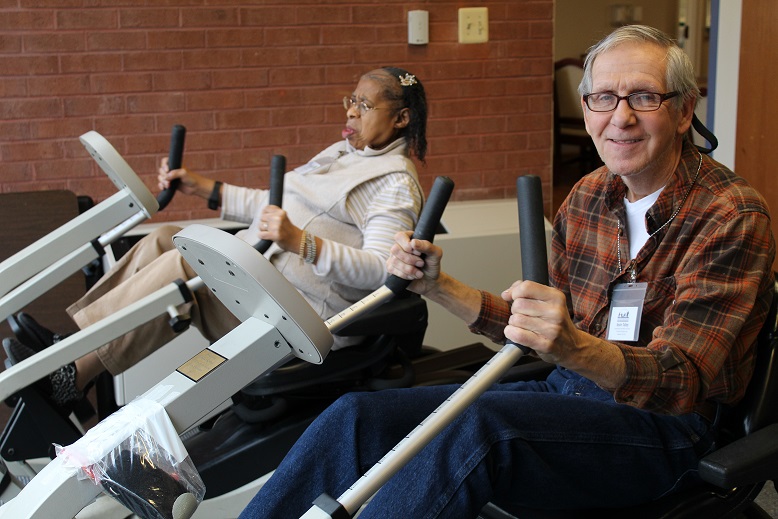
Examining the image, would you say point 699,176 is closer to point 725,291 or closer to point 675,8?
point 725,291

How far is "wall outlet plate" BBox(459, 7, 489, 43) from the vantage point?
3635mm

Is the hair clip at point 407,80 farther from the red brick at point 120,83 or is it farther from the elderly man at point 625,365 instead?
the red brick at point 120,83

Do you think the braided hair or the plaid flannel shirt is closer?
the plaid flannel shirt

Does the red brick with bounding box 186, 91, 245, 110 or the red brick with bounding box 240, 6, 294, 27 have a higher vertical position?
the red brick with bounding box 240, 6, 294, 27

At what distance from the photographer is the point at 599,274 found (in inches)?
66.8

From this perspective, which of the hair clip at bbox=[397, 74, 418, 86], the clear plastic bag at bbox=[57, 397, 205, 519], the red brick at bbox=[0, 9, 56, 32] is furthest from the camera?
the red brick at bbox=[0, 9, 56, 32]

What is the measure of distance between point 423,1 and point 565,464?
8.28 feet

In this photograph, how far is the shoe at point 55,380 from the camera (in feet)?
7.13

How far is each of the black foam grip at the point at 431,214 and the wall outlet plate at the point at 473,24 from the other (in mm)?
2223

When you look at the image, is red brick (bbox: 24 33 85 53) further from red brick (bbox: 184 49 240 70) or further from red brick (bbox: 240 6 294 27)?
red brick (bbox: 240 6 294 27)

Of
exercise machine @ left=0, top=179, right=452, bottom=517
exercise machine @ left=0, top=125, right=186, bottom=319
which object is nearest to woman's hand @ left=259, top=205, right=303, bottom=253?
exercise machine @ left=0, top=125, right=186, bottom=319

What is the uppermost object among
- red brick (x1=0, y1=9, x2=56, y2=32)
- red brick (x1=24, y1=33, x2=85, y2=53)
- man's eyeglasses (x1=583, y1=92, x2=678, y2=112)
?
red brick (x1=0, y1=9, x2=56, y2=32)

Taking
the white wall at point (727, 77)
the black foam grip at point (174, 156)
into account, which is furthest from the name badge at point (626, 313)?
the white wall at point (727, 77)

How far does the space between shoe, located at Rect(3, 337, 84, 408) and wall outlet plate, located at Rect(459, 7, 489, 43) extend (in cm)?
216
